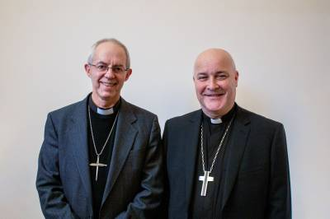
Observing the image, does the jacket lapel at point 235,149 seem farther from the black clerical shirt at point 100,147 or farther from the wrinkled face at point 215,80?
the black clerical shirt at point 100,147

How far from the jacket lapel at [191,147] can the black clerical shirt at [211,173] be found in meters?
0.04

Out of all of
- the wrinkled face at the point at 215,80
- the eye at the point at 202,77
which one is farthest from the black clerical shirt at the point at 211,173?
the eye at the point at 202,77

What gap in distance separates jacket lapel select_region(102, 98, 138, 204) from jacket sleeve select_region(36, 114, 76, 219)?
24 centimetres

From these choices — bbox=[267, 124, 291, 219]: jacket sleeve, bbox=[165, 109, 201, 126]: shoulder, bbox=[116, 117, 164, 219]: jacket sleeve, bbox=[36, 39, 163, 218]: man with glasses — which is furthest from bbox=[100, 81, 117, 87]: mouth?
bbox=[267, 124, 291, 219]: jacket sleeve

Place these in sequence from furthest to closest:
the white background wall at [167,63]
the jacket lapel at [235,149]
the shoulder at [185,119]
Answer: the white background wall at [167,63] < the shoulder at [185,119] < the jacket lapel at [235,149]

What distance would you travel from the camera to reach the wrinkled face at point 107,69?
1.72 meters

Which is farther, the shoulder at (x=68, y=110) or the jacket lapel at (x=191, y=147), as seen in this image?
the shoulder at (x=68, y=110)

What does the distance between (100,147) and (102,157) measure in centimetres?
6

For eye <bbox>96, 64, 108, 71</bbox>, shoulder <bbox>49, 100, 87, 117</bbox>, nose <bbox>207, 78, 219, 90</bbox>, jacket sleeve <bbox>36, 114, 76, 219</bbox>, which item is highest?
eye <bbox>96, 64, 108, 71</bbox>

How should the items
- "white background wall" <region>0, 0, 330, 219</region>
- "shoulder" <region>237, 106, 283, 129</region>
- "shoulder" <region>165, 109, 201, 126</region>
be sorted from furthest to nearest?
"white background wall" <region>0, 0, 330, 219</region> < "shoulder" <region>165, 109, 201, 126</region> < "shoulder" <region>237, 106, 283, 129</region>

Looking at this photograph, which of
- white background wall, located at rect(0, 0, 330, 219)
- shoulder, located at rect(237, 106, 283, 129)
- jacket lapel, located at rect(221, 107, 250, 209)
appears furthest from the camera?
white background wall, located at rect(0, 0, 330, 219)

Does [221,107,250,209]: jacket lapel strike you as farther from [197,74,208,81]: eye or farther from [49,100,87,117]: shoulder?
[49,100,87,117]: shoulder

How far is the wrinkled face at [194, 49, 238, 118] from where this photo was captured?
5.66 ft
